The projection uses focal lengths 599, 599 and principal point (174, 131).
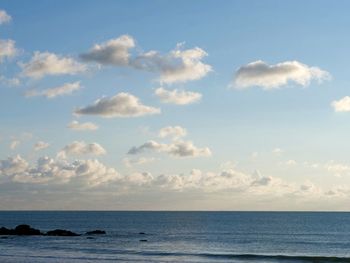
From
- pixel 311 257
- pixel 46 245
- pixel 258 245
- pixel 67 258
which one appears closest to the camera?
pixel 67 258

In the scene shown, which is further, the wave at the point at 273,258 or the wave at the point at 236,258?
the wave at the point at 273,258

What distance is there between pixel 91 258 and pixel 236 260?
50.3ft

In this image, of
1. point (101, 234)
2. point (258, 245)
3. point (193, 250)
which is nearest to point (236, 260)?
point (193, 250)

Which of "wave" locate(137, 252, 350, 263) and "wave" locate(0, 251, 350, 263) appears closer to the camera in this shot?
"wave" locate(0, 251, 350, 263)

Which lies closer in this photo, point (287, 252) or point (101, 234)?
point (287, 252)

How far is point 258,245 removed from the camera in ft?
293

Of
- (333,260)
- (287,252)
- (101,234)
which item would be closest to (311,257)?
(333,260)

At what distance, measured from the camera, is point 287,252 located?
3024 inches

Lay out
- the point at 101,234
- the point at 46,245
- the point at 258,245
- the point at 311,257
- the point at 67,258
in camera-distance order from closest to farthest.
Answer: the point at 67,258
the point at 311,257
the point at 46,245
the point at 258,245
the point at 101,234

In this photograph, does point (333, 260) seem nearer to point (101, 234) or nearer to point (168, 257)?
point (168, 257)

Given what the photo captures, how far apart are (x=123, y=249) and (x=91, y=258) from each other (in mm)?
15554

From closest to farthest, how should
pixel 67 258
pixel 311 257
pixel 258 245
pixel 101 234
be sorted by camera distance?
pixel 67 258
pixel 311 257
pixel 258 245
pixel 101 234

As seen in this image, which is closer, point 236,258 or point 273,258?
point 236,258

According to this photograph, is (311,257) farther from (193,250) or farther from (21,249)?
(21,249)
